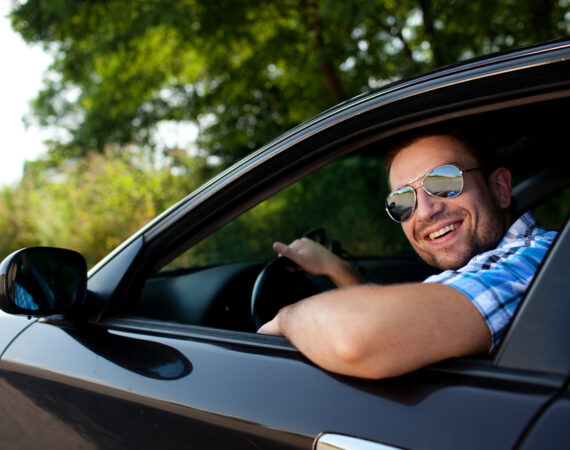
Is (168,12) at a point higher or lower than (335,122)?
higher

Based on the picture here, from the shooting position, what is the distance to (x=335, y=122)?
138 cm

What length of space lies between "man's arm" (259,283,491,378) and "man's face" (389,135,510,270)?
487 mm

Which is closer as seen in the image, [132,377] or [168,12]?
[132,377]

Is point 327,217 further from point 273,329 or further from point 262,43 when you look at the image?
point 273,329

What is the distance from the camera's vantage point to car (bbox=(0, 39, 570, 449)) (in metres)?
1.01

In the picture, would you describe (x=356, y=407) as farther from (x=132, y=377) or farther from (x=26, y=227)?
(x=26, y=227)

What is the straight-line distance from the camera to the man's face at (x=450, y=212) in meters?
1.64

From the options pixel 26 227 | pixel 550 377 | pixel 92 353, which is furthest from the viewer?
pixel 26 227

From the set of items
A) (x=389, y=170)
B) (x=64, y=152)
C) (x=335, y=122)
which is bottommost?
(x=389, y=170)

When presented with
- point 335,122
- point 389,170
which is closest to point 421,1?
point 389,170

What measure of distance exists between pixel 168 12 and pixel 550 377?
21.1 feet

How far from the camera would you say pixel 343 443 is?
1053mm

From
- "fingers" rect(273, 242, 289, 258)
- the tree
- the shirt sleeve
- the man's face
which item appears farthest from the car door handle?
the tree

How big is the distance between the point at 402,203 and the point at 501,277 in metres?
0.46
